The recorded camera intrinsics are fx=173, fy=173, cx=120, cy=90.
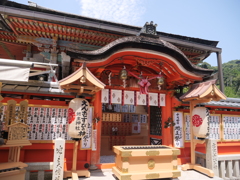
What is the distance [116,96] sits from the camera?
8188 mm

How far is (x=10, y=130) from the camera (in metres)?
5.66

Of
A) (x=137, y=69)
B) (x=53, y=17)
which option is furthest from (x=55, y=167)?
(x=53, y=17)

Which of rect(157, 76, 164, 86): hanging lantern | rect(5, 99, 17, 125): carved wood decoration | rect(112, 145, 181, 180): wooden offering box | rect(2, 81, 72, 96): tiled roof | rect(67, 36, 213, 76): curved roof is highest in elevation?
rect(67, 36, 213, 76): curved roof

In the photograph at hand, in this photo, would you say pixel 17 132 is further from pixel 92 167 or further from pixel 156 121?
pixel 156 121

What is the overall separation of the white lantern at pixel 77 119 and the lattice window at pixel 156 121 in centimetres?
456

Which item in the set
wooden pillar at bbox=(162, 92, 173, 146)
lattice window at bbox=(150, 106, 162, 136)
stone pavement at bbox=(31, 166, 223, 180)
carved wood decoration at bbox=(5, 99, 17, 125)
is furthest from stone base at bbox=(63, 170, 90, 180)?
lattice window at bbox=(150, 106, 162, 136)

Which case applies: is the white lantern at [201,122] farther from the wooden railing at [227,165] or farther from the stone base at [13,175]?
the stone base at [13,175]

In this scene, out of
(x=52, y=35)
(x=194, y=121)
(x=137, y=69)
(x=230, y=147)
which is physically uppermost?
(x=52, y=35)

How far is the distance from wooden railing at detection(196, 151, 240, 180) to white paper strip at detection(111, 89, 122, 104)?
469cm

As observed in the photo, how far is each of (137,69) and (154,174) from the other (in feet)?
15.8

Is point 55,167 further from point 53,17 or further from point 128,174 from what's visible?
point 53,17

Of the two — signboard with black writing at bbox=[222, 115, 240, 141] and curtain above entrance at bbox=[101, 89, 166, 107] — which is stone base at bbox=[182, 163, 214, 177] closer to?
signboard with black writing at bbox=[222, 115, 240, 141]

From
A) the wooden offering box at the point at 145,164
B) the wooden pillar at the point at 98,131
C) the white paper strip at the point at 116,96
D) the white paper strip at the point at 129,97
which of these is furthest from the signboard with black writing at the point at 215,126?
the wooden pillar at the point at 98,131

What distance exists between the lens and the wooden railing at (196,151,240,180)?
325 inches
